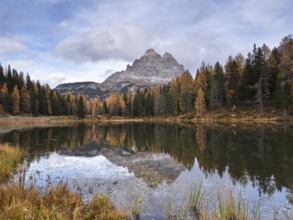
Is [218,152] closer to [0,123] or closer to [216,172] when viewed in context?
[216,172]

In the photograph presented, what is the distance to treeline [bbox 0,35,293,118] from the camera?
Answer: 72.6 m

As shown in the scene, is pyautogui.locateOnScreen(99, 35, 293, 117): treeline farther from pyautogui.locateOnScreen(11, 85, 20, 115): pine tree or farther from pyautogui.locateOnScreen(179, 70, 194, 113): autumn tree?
pyautogui.locateOnScreen(11, 85, 20, 115): pine tree

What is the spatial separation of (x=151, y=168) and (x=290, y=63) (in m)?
53.9

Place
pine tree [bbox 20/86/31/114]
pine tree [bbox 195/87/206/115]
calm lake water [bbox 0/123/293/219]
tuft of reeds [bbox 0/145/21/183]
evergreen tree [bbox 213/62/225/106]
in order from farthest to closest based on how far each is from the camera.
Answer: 1. pine tree [bbox 20/86/31/114]
2. evergreen tree [bbox 213/62/225/106]
3. pine tree [bbox 195/87/206/115]
4. tuft of reeds [bbox 0/145/21/183]
5. calm lake water [bbox 0/123/293/219]

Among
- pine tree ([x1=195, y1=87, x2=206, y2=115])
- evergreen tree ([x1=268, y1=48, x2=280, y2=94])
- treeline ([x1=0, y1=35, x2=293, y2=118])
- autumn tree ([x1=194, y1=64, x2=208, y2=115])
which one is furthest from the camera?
autumn tree ([x1=194, y1=64, x2=208, y2=115])

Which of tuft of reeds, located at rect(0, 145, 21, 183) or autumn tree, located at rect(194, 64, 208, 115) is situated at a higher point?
autumn tree, located at rect(194, 64, 208, 115)

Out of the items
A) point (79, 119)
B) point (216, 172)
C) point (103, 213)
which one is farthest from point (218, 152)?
point (79, 119)

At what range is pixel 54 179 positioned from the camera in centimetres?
1772

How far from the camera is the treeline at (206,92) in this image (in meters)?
72.6

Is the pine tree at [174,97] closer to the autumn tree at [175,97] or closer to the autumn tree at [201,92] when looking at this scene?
the autumn tree at [175,97]

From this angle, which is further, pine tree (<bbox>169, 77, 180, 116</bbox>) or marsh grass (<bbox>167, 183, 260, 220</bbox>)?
pine tree (<bbox>169, 77, 180, 116</bbox>)

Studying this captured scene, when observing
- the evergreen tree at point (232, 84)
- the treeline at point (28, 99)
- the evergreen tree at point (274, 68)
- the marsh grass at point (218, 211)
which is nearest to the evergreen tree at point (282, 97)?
the evergreen tree at point (274, 68)

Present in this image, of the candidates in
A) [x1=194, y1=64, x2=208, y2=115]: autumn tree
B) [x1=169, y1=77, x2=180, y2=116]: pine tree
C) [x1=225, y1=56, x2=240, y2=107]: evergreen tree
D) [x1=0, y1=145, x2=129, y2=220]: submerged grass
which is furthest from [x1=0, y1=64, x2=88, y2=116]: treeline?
[x1=0, y1=145, x2=129, y2=220]: submerged grass

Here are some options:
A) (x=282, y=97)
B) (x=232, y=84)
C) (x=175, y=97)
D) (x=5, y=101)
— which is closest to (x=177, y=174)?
(x=282, y=97)
